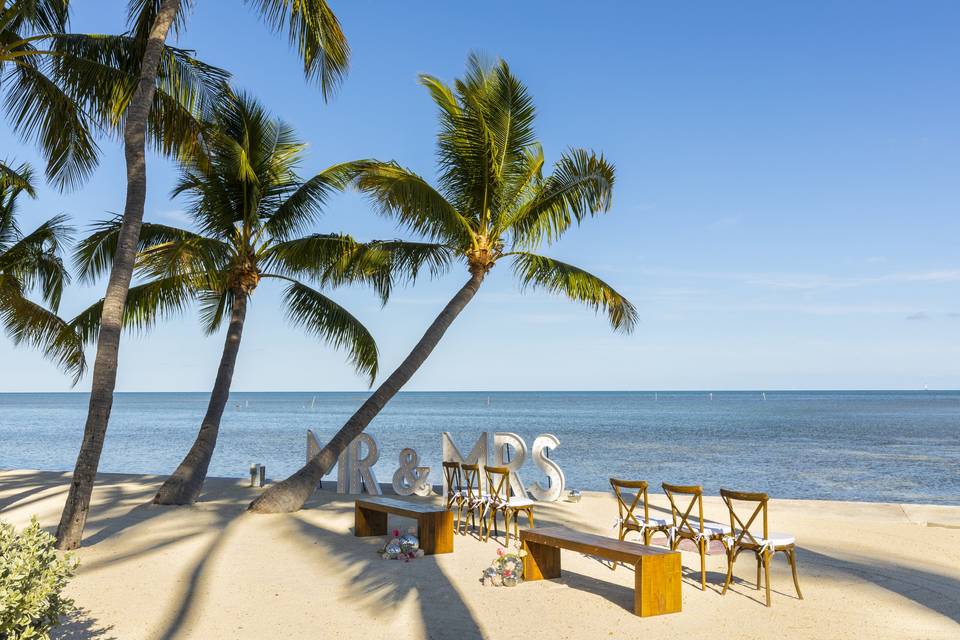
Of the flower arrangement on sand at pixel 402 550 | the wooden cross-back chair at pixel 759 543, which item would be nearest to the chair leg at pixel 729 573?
the wooden cross-back chair at pixel 759 543

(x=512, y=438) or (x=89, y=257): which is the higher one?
(x=89, y=257)

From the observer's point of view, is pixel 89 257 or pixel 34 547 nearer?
pixel 34 547

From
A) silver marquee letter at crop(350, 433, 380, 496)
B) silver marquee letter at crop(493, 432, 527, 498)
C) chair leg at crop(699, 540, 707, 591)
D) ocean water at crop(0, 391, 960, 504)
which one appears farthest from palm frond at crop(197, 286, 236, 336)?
chair leg at crop(699, 540, 707, 591)

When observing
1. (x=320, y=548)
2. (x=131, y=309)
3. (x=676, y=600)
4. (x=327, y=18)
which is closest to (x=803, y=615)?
(x=676, y=600)

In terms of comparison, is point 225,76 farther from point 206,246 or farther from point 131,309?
point 131,309

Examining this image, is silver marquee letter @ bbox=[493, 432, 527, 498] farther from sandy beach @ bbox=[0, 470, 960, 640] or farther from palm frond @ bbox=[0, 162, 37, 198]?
palm frond @ bbox=[0, 162, 37, 198]

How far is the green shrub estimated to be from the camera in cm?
425

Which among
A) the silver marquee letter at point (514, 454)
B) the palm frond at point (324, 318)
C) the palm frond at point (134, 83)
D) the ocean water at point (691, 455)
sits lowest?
the ocean water at point (691, 455)

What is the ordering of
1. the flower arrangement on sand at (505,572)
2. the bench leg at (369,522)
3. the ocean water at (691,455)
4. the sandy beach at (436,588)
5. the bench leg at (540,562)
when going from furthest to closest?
the ocean water at (691,455) → the bench leg at (369,522) → the bench leg at (540,562) → the flower arrangement on sand at (505,572) → the sandy beach at (436,588)

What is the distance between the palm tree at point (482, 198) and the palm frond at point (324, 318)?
0.79 meters

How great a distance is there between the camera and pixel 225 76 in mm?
10516

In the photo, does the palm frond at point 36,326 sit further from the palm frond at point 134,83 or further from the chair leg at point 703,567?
the chair leg at point 703,567

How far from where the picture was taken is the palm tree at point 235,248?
1180cm

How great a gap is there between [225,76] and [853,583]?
9.73 m
